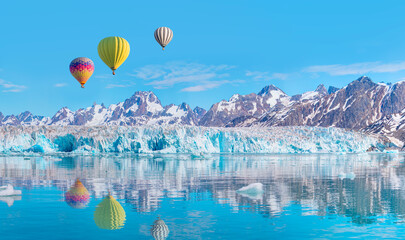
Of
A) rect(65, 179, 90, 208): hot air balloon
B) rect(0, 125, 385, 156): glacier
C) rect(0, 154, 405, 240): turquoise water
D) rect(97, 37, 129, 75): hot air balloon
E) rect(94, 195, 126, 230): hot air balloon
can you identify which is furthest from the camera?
rect(0, 125, 385, 156): glacier

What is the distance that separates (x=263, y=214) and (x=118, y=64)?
2917 cm

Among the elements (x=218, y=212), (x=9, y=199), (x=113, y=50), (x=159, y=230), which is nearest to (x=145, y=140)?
(x=113, y=50)

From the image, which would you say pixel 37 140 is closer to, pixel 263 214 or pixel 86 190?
pixel 86 190

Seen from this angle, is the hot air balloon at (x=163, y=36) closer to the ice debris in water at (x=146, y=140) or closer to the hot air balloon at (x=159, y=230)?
the hot air balloon at (x=159, y=230)

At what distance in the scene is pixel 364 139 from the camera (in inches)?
4653

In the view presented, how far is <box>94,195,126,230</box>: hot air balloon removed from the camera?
15523mm

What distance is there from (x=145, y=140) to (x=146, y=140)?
0.27 meters

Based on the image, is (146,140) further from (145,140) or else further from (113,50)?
(113,50)

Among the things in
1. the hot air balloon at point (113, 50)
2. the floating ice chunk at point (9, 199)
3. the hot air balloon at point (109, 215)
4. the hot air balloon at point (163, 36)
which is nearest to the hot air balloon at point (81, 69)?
the hot air balloon at point (113, 50)

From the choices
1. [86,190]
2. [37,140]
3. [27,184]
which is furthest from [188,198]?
[37,140]

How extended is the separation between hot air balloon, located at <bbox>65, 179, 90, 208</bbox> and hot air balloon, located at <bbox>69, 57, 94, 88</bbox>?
2097 cm

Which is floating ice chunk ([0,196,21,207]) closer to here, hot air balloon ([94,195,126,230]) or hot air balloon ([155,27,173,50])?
hot air balloon ([94,195,126,230])

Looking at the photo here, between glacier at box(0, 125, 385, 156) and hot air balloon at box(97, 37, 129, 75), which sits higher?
hot air balloon at box(97, 37, 129, 75)

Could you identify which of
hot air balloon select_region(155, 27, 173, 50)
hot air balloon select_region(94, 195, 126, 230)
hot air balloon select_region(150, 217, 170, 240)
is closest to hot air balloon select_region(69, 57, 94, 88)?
hot air balloon select_region(155, 27, 173, 50)
